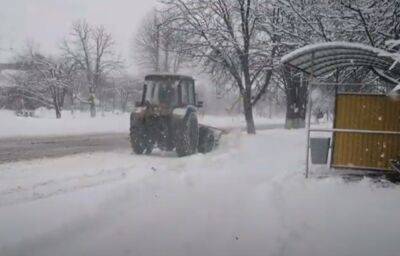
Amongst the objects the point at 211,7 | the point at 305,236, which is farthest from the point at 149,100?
the point at 305,236

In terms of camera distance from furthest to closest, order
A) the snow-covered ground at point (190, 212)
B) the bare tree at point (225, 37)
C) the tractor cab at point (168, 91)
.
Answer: the bare tree at point (225, 37), the tractor cab at point (168, 91), the snow-covered ground at point (190, 212)

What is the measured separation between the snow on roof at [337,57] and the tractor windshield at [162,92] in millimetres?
4732

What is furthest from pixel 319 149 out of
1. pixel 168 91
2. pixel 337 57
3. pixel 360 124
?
pixel 168 91

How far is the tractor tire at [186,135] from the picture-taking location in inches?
596

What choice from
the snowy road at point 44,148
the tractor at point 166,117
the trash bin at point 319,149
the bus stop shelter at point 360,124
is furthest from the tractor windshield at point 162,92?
the bus stop shelter at point 360,124

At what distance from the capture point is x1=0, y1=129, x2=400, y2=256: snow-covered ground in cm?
643

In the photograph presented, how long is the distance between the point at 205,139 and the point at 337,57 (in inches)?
253

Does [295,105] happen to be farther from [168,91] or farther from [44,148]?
[44,148]

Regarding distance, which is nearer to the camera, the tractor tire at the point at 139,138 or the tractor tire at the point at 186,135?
the tractor tire at the point at 186,135

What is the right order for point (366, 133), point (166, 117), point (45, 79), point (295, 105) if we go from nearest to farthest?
point (366, 133) → point (166, 117) → point (295, 105) → point (45, 79)

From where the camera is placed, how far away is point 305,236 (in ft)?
22.4

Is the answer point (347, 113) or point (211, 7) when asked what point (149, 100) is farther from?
point (211, 7)

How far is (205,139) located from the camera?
1702 centimetres

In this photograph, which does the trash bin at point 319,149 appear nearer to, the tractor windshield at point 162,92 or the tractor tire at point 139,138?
the tractor windshield at point 162,92
